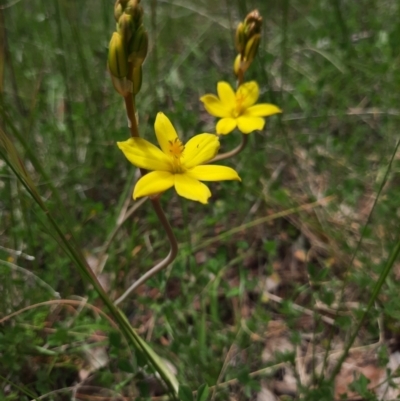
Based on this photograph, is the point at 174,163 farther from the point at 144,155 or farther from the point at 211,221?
the point at 211,221

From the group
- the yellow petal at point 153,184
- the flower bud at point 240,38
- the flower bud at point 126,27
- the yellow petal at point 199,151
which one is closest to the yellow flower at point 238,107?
the flower bud at point 240,38

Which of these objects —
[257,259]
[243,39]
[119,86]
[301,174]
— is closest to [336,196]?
[301,174]

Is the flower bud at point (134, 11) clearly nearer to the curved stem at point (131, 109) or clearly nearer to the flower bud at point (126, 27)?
the flower bud at point (126, 27)

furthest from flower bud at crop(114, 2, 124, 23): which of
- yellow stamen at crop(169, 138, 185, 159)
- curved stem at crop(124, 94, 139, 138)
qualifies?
yellow stamen at crop(169, 138, 185, 159)

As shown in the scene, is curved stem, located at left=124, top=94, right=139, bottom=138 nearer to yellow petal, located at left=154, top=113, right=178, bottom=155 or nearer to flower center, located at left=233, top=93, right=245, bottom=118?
yellow petal, located at left=154, top=113, right=178, bottom=155

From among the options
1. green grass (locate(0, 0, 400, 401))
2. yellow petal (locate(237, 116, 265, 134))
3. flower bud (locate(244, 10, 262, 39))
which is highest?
flower bud (locate(244, 10, 262, 39))

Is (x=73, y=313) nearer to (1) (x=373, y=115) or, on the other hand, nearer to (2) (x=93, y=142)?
(2) (x=93, y=142)
